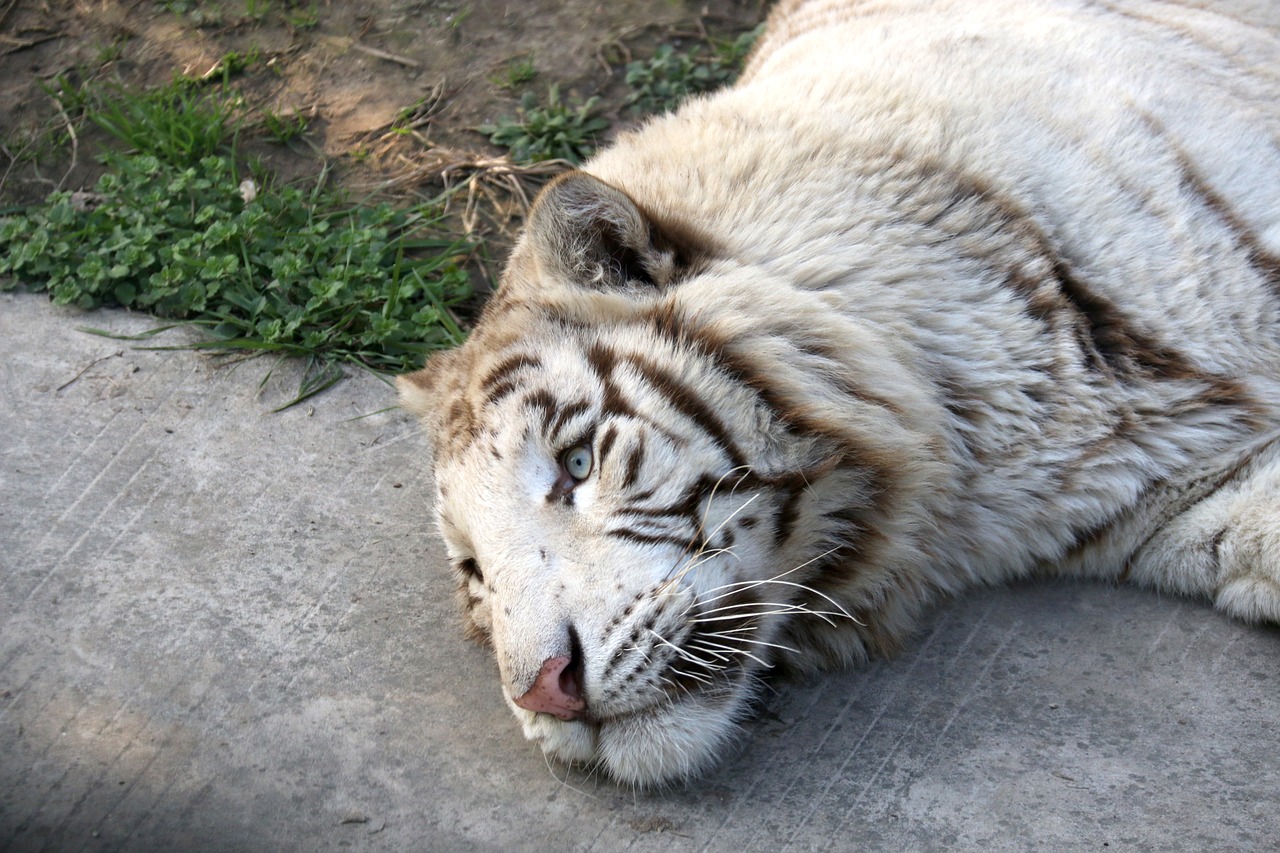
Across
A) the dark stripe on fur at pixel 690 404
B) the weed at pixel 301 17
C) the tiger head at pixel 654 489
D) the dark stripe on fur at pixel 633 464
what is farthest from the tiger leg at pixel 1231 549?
the weed at pixel 301 17

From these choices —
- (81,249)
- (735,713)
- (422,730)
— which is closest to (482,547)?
(422,730)

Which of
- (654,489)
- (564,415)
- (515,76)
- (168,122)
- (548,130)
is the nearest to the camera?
(654,489)

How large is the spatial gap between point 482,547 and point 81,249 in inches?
87.8

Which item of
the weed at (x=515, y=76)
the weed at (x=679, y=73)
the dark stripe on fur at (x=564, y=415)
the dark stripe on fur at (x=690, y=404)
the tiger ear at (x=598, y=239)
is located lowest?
the weed at (x=515, y=76)

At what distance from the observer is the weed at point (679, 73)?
4.50 meters

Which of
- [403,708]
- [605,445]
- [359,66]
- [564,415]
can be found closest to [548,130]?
[359,66]

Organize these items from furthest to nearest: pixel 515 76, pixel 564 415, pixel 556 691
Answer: pixel 515 76, pixel 564 415, pixel 556 691

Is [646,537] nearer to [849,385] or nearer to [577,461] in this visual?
[577,461]

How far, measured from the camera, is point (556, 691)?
2.20 metres

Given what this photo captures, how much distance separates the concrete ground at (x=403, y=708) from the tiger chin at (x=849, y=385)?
0.13 meters

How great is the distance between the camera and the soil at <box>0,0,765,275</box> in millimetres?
4230

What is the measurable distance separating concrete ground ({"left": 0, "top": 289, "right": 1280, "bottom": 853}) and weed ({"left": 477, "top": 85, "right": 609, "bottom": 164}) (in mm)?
1561

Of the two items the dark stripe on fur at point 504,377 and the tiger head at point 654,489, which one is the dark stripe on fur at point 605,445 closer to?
the tiger head at point 654,489

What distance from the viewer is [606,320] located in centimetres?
255
